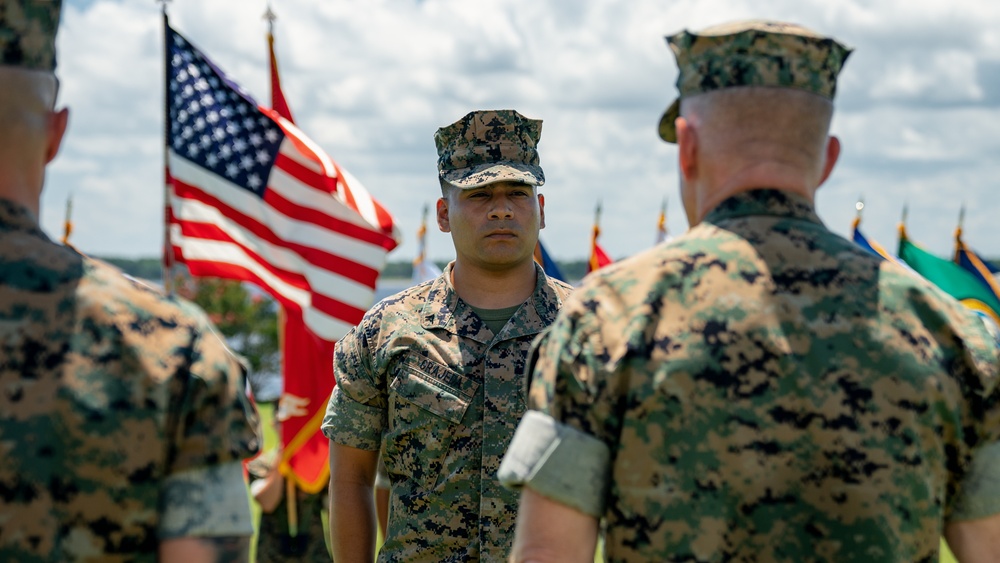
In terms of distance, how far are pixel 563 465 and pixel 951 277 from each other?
12249 mm

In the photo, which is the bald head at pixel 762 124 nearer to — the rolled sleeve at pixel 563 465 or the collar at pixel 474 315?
the rolled sleeve at pixel 563 465

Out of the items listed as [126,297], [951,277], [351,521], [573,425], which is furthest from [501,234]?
[951,277]

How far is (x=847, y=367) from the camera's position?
8.54ft

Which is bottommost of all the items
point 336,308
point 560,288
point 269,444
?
point 269,444

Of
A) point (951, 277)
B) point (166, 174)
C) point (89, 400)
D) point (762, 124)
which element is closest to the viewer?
point (89, 400)

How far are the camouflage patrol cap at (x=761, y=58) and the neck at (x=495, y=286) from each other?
6.24 feet

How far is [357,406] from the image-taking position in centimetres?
443

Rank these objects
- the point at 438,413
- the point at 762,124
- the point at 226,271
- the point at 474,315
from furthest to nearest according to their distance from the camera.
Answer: the point at 226,271
the point at 474,315
the point at 438,413
the point at 762,124

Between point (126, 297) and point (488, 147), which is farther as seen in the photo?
point (488, 147)

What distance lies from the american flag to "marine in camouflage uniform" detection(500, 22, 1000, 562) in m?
6.35

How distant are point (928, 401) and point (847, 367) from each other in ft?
0.61

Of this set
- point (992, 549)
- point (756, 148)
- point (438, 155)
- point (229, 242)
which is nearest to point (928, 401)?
point (992, 549)

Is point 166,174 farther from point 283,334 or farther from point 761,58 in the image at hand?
point 761,58

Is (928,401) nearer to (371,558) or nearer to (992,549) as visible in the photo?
(992,549)
